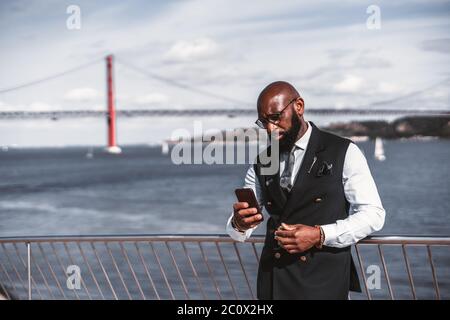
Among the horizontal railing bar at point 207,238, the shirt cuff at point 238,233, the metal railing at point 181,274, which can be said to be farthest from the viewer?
the metal railing at point 181,274

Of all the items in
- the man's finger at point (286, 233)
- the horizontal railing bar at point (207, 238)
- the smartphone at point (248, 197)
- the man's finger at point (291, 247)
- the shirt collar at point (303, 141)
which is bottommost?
the horizontal railing bar at point (207, 238)

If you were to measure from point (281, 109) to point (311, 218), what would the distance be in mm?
457

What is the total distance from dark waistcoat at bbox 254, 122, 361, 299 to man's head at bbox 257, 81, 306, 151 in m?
0.12

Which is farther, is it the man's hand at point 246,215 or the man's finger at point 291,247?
the man's hand at point 246,215

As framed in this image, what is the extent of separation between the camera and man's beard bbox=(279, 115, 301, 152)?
258 cm

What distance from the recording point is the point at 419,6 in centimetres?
7794

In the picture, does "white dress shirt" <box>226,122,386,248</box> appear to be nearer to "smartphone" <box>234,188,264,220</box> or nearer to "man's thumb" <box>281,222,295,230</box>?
"man's thumb" <box>281,222,295,230</box>

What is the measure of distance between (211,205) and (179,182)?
2426 centimetres

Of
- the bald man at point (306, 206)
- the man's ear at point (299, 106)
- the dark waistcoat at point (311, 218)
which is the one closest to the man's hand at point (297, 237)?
the bald man at point (306, 206)

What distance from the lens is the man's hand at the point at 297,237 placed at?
248 centimetres

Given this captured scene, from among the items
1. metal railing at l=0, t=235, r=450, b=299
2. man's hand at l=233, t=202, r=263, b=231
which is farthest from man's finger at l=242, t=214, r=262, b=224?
metal railing at l=0, t=235, r=450, b=299

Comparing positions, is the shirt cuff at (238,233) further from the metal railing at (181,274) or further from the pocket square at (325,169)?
the metal railing at (181,274)

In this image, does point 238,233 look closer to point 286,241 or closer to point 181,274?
point 286,241
